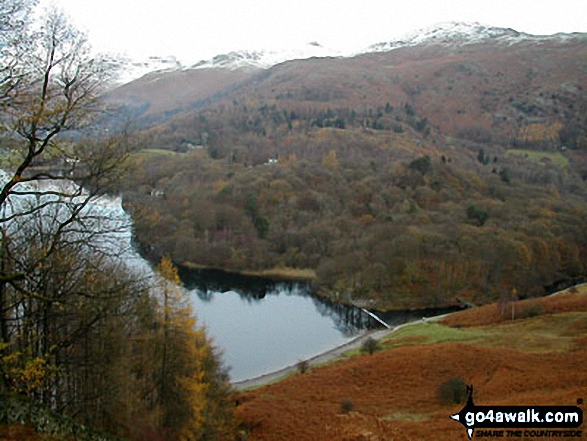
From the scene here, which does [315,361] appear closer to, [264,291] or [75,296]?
[264,291]

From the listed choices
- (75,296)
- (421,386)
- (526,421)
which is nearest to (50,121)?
(75,296)

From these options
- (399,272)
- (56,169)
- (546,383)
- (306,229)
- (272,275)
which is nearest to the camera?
(56,169)

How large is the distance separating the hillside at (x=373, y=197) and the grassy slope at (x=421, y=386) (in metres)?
8.41

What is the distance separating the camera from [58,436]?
8406mm

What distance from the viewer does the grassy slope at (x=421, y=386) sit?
16.0m

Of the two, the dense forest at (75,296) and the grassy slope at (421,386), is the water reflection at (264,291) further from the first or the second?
the dense forest at (75,296)

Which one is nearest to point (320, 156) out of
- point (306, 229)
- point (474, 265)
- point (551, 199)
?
point (306, 229)

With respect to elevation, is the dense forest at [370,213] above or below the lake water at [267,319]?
above

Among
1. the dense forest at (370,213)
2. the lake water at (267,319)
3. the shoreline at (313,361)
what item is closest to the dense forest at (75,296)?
the shoreline at (313,361)

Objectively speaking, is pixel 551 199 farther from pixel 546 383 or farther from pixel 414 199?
pixel 546 383

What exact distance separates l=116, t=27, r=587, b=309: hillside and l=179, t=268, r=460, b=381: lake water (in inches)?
156

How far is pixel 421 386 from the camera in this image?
21.8 meters

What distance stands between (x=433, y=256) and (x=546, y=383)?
40.4 m

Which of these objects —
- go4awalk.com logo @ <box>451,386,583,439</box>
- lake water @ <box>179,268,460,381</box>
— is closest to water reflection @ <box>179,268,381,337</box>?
lake water @ <box>179,268,460,381</box>
